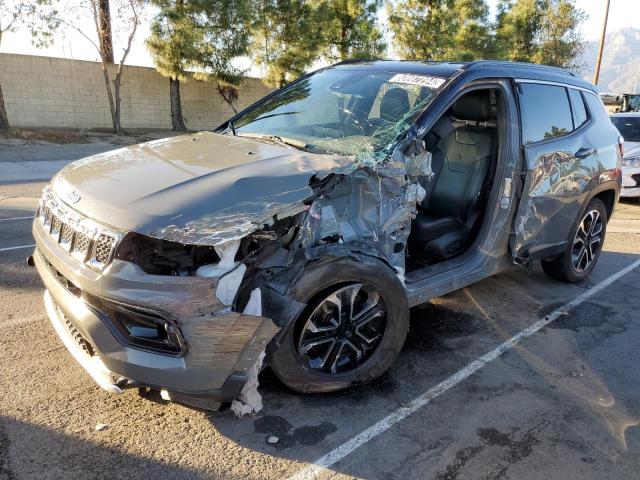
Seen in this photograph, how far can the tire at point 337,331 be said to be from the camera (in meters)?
2.83

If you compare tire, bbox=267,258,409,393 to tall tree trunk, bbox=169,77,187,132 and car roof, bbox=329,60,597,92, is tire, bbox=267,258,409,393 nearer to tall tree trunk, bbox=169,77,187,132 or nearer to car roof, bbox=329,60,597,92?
car roof, bbox=329,60,597,92

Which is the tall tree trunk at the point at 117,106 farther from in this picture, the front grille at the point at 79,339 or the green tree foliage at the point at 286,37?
the front grille at the point at 79,339

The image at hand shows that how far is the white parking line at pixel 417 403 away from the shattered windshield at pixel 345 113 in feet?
5.13

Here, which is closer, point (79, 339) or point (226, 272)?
point (226, 272)

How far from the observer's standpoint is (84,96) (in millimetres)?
19734

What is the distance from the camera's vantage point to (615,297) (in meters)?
5.11

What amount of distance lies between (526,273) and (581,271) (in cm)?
55

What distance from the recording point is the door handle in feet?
15.4

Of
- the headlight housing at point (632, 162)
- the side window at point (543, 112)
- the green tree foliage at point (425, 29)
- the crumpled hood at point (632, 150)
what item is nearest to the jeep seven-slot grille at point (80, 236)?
the side window at point (543, 112)

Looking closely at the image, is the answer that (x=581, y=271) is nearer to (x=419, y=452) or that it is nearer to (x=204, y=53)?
(x=419, y=452)

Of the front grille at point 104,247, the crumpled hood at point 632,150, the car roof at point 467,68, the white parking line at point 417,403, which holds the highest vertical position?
the car roof at point 467,68

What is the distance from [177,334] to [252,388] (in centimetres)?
57

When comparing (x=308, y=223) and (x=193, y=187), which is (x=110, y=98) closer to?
(x=193, y=187)

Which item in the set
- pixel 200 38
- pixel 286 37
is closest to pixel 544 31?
pixel 286 37
